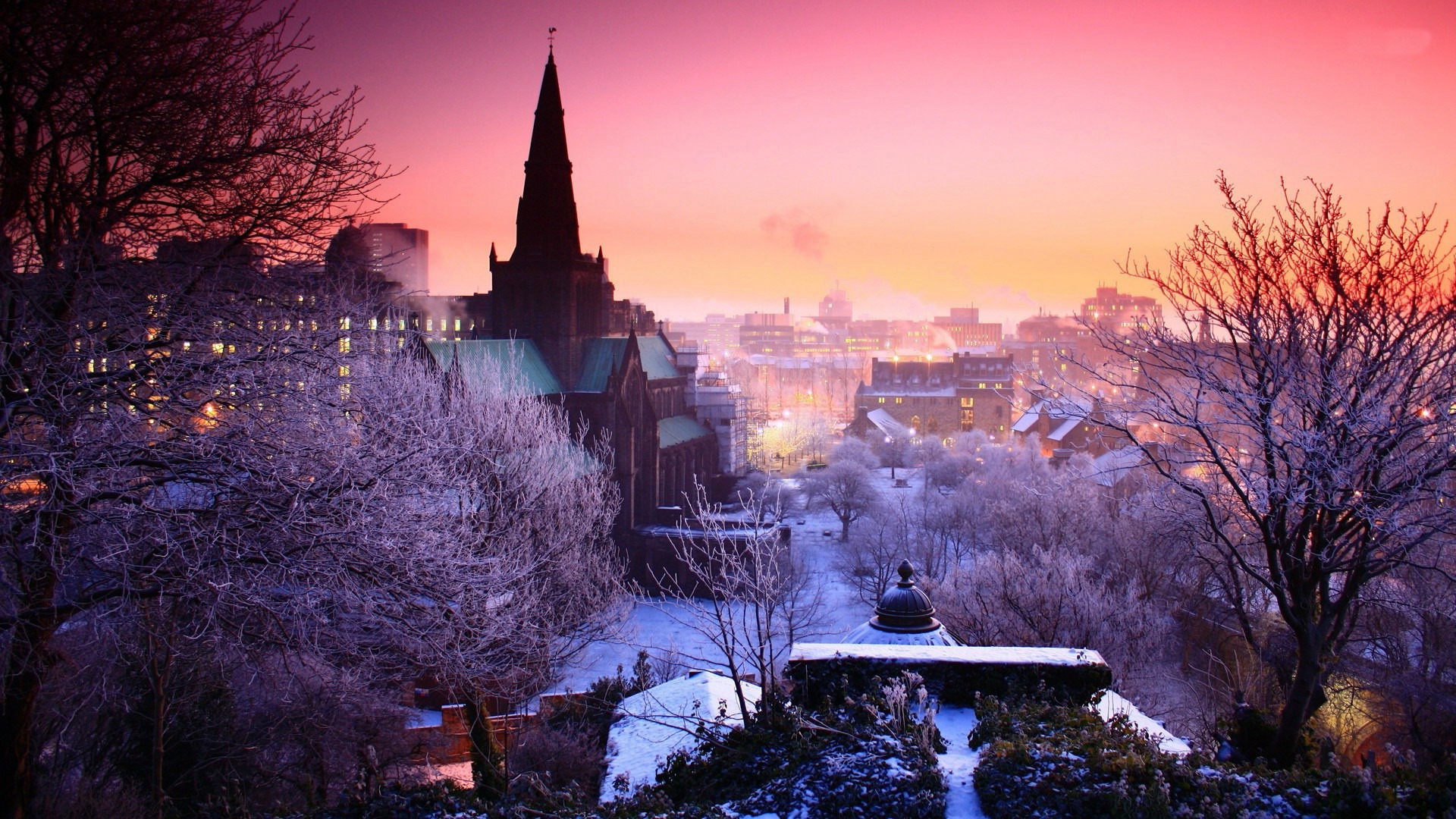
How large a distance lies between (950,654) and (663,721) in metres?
3.68

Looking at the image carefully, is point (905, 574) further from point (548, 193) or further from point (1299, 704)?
point (548, 193)

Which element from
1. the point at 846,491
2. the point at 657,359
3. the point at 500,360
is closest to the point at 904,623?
the point at 500,360

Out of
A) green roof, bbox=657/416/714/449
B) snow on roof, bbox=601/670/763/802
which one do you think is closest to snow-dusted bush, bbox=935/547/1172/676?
snow on roof, bbox=601/670/763/802

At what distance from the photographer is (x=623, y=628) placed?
2531 cm

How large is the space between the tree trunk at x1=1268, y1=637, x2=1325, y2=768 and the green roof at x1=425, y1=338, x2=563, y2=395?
20053 millimetres

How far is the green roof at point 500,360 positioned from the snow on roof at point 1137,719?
18.3 metres

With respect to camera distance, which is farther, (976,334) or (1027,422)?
(976,334)

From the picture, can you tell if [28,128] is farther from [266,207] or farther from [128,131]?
[266,207]

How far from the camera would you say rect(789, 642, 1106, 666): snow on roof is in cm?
976

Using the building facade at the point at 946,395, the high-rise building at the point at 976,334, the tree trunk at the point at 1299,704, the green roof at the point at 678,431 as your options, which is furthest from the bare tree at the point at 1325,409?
the high-rise building at the point at 976,334

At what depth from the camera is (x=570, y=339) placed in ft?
120

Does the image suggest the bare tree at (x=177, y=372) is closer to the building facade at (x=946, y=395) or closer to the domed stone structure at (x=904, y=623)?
the domed stone structure at (x=904, y=623)

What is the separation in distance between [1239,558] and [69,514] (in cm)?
1051

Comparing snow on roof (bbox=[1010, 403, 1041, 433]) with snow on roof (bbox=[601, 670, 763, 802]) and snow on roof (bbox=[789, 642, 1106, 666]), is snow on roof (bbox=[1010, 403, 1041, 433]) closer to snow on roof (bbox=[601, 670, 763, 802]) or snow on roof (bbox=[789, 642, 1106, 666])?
snow on roof (bbox=[601, 670, 763, 802])
